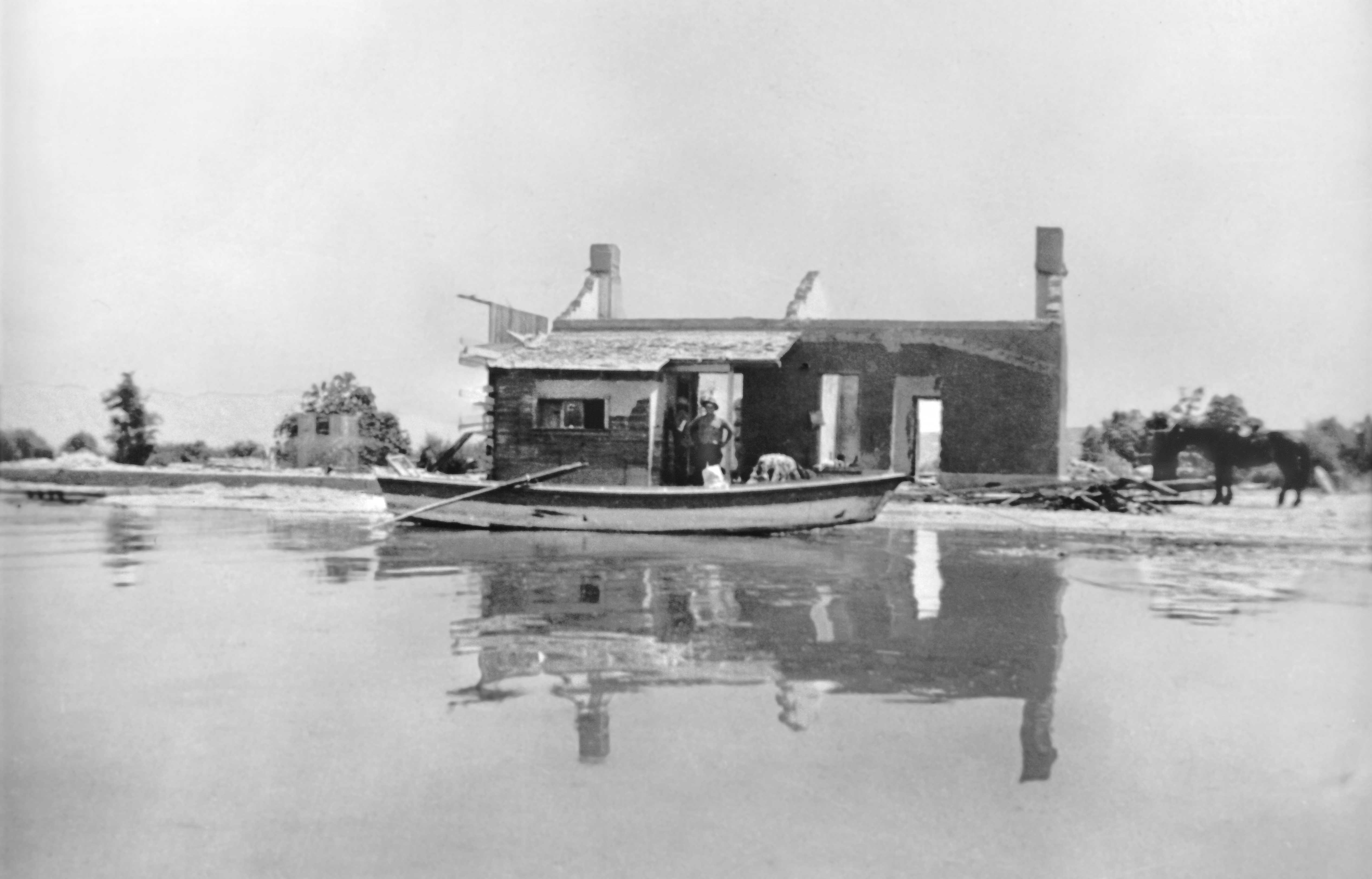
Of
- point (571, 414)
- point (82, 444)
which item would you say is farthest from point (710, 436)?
point (82, 444)

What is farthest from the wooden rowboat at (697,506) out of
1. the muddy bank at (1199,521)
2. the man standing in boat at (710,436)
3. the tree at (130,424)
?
the tree at (130,424)

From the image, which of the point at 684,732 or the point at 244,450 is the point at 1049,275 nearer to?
the point at 684,732

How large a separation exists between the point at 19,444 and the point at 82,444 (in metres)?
15.9

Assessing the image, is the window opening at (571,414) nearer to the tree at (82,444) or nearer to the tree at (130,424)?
the tree at (130,424)

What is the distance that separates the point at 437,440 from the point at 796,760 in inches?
816

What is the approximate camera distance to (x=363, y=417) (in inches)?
997

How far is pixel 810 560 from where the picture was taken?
13.1 metres

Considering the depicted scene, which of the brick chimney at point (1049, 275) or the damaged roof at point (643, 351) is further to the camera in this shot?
the brick chimney at point (1049, 275)

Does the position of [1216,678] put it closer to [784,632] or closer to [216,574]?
[784,632]

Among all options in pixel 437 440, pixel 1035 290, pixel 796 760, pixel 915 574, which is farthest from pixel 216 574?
pixel 1035 290

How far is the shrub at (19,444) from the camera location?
10312mm

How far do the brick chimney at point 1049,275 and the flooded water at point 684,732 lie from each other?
47.0 ft

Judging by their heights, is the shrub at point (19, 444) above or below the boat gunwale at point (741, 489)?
above

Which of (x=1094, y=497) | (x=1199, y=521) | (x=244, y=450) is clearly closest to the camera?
(x=1199, y=521)
